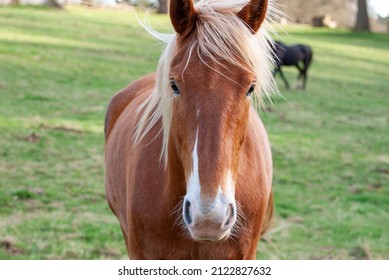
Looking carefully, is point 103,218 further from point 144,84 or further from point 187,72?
point 187,72

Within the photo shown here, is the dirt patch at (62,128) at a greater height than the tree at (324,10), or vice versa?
the dirt patch at (62,128)

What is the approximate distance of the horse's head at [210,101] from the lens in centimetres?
224

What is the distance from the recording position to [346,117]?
12.4 metres

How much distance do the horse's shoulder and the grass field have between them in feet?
1.53

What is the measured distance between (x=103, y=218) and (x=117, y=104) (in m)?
1.53

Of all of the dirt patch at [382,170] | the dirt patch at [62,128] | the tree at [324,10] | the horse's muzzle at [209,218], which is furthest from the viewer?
the tree at [324,10]

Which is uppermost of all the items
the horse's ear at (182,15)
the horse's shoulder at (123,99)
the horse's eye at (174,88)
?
the horse's ear at (182,15)

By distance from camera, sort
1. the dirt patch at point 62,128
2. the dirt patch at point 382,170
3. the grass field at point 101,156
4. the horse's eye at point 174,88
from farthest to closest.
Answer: the dirt patch at point 62,128
the dirt patch at point 382,170
the grass field at point 101,156
the horse's eye at point 174,88

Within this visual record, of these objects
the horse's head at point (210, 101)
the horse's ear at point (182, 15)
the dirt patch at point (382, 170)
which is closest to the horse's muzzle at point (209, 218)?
the horse's head at point (210, 101)

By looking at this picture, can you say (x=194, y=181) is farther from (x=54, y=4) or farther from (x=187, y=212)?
(x=54, y=4)

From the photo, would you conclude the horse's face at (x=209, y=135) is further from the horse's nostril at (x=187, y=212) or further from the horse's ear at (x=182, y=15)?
the horse's ear at (x=182, y=15)

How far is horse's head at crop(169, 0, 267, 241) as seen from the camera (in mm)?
2236

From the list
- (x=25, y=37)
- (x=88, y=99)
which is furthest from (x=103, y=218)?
(x=25, y=37)

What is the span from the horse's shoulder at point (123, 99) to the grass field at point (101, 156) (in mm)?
467
